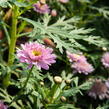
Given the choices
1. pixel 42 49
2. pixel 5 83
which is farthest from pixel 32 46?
pixel 5 83

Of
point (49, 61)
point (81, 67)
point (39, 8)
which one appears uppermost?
point (39, 8)

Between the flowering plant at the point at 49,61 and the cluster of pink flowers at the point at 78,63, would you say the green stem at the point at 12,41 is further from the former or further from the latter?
the cluster of pink flowers at the point at 78,63

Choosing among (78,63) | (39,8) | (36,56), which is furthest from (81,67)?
(36,56)

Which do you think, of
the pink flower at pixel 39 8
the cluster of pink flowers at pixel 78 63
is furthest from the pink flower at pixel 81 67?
the pink flower at pixel 39 8

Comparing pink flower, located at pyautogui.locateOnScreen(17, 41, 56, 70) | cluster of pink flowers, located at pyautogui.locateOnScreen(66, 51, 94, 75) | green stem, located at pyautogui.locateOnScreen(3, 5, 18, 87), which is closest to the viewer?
pink flower, located at pyautogui.locateOnScreen(17, 41, 56, 70)

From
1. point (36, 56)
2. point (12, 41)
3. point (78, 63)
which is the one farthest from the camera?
point (78, 63)

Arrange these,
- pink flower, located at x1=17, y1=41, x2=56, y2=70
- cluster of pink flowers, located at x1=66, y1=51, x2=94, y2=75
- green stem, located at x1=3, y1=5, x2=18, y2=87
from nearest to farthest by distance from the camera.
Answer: pink flower, located at x1=17, y1=41, x2=56, y2=70 → green stem, located at x1=3, y1=5, x2=18, y2=87 → cluster of pink flowers, located at x1=66, y1=51, x2=94, y2=75

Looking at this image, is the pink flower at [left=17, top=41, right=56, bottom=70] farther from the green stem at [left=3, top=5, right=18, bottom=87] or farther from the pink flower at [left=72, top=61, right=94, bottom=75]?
the pink flower at [left=72, top=61, right=94, bottom=75]

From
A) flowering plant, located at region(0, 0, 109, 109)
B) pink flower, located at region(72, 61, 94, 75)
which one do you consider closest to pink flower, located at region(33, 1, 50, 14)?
flowering plant, located at region(0, 0, 109, 109)

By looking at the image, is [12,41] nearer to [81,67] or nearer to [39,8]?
[39,8]

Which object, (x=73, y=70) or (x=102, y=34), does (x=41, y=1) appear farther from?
(x=102, y=34)
